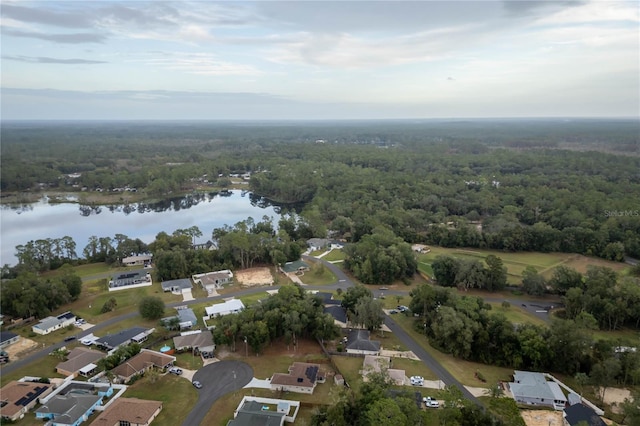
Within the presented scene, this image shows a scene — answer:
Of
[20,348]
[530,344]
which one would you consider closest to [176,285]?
[20,348]

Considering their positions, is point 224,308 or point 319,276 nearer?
point 224,308

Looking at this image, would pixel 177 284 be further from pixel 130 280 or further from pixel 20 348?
pixel 20 348

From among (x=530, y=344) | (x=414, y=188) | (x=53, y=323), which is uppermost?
(x=414, y=188)

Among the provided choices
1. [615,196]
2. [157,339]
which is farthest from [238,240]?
[615,196]

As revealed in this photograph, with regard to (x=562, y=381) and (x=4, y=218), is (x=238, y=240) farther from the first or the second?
(x=4, y=218)

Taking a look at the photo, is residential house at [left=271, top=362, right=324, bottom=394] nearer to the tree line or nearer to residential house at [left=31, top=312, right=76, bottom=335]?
the tree line

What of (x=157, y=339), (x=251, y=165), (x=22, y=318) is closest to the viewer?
(x=157, y=339)
